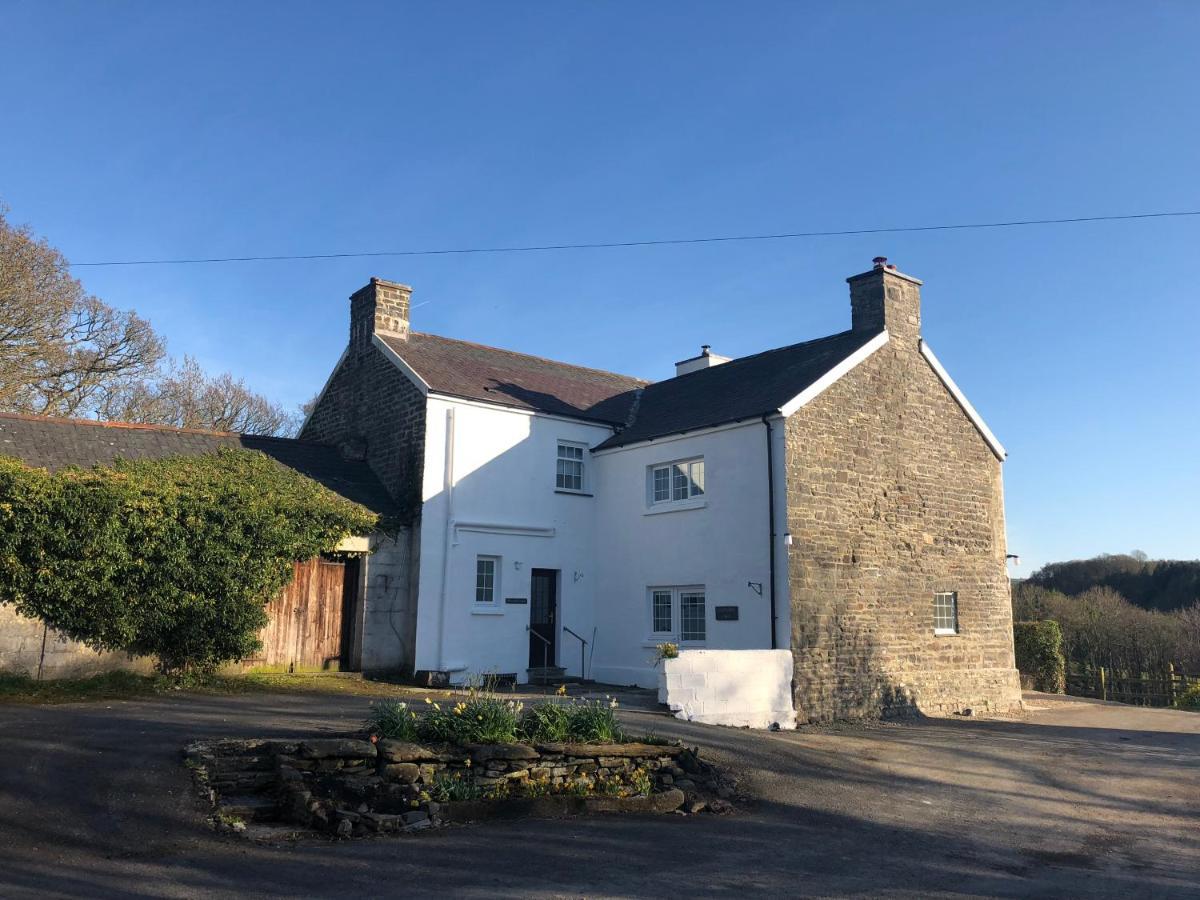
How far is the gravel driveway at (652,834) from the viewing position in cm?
741

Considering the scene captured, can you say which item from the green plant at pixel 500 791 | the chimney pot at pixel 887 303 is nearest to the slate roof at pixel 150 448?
the green plant at pixel 500 791

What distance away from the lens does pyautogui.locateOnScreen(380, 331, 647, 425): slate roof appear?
21.3 meters

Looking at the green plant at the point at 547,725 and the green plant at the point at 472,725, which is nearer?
the green plant at the point at 472,725

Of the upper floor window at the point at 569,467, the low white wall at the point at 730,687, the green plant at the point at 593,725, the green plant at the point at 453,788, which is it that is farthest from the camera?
the upper floor window at the point at 569,467

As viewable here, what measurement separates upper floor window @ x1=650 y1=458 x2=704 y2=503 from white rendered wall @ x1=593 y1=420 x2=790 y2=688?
202 mm

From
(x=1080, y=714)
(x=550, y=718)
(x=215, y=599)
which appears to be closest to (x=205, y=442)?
(x=215, y=599)

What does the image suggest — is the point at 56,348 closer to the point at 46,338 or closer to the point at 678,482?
the point at 46,338

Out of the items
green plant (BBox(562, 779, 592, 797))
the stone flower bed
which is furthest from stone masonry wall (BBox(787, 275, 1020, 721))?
green plant (BBox(562, 779, 592, 797))

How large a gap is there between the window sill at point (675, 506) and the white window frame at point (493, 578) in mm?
3453

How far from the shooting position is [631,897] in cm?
720

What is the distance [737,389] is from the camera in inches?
834

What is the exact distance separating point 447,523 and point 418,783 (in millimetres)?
10437

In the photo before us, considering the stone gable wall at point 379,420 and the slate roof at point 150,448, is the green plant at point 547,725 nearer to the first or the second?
the stone gable wall at point 379,420

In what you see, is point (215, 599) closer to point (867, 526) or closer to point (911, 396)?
point (867, 526)
